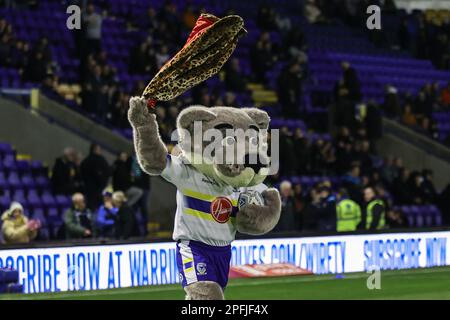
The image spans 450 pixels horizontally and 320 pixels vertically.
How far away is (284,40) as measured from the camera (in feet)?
86.4

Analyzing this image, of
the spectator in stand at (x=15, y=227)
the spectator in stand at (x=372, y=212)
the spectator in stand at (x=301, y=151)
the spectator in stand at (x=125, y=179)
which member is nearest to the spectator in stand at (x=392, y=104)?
the spectator in stand at (x=301, y=151)

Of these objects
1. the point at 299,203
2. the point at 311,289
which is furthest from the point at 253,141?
the point at 299,203

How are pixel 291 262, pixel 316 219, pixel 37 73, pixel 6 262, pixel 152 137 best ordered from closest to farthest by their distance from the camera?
pixel 152 137 → pixel 6 262 → pixel 291 262 → pixel 316 219 → pixel 37 73

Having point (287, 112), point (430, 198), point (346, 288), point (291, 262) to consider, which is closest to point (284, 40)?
point (287, 112)

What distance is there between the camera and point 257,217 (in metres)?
9.20

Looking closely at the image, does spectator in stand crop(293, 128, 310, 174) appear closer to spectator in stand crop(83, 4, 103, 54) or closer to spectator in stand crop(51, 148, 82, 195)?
spectator in stand crop(83, 4, 103, 54)

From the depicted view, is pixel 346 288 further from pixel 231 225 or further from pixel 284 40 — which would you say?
pixel 284 40

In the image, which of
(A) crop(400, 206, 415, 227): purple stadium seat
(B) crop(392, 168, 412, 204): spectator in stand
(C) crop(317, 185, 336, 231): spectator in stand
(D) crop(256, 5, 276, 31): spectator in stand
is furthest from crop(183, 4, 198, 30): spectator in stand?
(C) crop(317, 185, 336, 231): spectator in stand

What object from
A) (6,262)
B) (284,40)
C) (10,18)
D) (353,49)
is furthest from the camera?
(353,49)

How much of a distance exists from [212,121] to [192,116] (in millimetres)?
171

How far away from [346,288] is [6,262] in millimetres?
4459

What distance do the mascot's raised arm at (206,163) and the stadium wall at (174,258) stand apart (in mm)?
5882

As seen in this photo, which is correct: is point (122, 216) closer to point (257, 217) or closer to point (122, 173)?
point (122, 173)

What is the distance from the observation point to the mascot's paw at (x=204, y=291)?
8.82 meters
